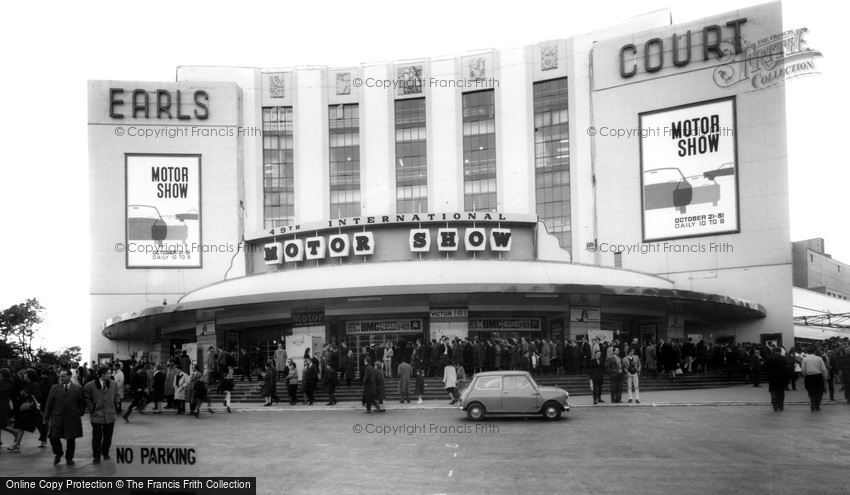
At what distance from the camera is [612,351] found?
84.3 feet

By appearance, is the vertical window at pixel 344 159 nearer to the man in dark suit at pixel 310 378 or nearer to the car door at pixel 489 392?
the man in dark suit at pixel 310 378

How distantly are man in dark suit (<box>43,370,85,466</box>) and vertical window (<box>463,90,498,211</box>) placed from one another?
48.6 meters

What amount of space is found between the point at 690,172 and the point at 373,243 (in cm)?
2182

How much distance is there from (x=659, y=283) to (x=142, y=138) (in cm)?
3912

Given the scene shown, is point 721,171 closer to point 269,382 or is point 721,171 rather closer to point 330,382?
point 330,382

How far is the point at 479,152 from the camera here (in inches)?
2468

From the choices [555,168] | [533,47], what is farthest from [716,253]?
[533,47]

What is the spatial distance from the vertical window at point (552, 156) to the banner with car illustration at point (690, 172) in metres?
8.10

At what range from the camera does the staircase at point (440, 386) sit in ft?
94.1

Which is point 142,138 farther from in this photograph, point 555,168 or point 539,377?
point 539,377

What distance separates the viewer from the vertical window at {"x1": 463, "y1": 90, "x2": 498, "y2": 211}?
62.0 meters

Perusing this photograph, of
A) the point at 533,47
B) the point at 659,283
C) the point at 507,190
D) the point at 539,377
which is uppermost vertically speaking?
the point at 533,47

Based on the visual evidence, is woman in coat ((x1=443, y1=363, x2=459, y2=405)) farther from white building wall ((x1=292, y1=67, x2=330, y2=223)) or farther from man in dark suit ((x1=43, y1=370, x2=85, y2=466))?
white building wall ((x1=292, y1=67, x2=330, y2=223))

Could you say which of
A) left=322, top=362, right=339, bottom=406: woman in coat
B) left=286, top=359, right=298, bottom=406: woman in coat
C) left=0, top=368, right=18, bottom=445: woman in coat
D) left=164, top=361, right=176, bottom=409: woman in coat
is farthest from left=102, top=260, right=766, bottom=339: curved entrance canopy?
left=0, top=368, right=18, bottom=445: woman in coat
